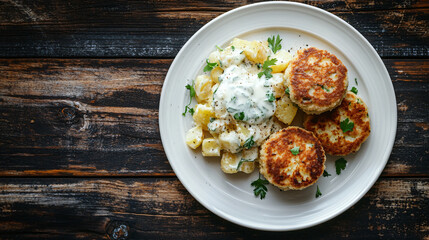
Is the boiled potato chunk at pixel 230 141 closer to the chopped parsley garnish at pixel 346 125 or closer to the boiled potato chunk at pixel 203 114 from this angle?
the boiled potato chunk at pixel 203 114

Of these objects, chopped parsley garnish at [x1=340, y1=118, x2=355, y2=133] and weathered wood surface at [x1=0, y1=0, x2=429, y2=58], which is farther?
weathered wood surface at [x1=0, y1=0, x2=429, y2=58]

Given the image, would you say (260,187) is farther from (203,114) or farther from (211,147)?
(203,114)

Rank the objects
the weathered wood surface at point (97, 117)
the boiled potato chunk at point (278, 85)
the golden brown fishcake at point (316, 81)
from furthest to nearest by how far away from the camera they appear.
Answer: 1. the weathered wood surface at point (97, 117)
2. the boiled potato chunk at point (278, 85)
3. the golden brown fishcake at point (316, 81)

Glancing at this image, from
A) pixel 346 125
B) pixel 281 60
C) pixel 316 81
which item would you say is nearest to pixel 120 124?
pixel 281 60

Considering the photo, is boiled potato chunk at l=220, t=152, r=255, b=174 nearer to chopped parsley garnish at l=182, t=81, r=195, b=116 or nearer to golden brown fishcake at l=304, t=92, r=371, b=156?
chopped parsley garnish at l=182, t=81, r=195, b=116

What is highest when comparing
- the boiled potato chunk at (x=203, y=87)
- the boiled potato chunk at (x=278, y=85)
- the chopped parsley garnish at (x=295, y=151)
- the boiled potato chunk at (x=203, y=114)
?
the boiled potato chunk at (x=203, y=87)

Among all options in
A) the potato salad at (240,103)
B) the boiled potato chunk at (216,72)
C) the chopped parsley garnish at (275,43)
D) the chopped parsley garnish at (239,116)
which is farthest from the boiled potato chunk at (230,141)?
the chopped parsley garnish at (275,43)

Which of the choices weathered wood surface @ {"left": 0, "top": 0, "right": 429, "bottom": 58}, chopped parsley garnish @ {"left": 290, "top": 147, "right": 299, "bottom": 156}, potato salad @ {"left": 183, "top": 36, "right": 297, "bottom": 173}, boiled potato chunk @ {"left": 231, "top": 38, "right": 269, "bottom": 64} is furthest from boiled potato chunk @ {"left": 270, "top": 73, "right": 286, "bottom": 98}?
weathered wood surface @ {"left": 0, "top": 0, "right": 429, "bottom": 58}
